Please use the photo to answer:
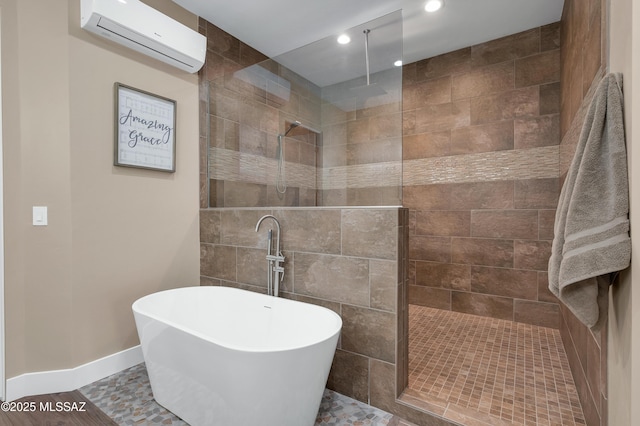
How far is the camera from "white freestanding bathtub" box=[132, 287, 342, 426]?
138cm

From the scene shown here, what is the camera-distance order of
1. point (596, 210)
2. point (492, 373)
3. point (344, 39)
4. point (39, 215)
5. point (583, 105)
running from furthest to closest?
point (344, 39)
point (492, 373)
point (39, 215)
point (583, 105)
point (596, 210)

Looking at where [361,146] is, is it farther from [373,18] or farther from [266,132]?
[373,18]

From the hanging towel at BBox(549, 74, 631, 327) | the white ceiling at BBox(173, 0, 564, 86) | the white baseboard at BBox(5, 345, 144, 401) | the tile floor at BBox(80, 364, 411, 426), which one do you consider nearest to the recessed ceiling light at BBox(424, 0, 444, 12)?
the white ceiling at BBox(173, 0, 564, 86)

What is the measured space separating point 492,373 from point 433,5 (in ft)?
9.31

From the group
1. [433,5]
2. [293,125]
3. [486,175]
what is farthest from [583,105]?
[293,125]

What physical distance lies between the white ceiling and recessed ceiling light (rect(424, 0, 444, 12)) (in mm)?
42

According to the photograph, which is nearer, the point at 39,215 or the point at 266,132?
the point at 39,215

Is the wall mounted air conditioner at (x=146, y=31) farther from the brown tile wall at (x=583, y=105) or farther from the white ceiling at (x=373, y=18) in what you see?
the brown tile wall at (x=583, y=105)

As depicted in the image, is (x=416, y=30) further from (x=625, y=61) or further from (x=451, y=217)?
(x=625, y=61)

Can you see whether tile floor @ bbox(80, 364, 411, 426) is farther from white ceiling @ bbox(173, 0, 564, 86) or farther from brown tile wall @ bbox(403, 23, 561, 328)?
white ceiling @ bbox(173, 0, 564, 86)

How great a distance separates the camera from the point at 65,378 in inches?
79.5

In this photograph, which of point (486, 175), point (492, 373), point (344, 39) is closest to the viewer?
point (492, 373)

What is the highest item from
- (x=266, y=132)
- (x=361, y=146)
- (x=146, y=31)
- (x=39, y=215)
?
(x=146, y=31)

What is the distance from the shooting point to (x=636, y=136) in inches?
36.4
